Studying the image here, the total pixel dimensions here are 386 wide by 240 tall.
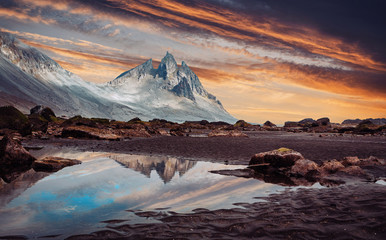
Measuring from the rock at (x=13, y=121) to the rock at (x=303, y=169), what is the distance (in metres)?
29.1

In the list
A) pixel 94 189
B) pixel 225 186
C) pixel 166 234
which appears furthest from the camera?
pixel 225 186

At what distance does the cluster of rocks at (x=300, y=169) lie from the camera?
427 inches

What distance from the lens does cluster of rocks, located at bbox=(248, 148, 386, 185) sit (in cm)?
1085

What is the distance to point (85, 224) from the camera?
5496 millimetres

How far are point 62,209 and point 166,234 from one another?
3.10 metres

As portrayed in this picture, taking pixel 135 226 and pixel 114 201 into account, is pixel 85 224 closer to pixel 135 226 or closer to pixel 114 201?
pixel 135 226

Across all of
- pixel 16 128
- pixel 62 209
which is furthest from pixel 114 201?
pixel 16 128

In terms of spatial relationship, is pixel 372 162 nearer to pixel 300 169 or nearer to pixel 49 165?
pixel 300 169

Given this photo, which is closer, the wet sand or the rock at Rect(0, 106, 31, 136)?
the wet sand

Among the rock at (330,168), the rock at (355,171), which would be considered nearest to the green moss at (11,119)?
the rock at (330,168)

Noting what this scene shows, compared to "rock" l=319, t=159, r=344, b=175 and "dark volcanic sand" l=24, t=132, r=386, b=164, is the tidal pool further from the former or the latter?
"dark volcanic sand" l=24, t=132, r=386, b=164

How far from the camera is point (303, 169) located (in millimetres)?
11727

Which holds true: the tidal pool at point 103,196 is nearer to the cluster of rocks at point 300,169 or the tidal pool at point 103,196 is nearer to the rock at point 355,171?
the cluster of rocks at point 300,169

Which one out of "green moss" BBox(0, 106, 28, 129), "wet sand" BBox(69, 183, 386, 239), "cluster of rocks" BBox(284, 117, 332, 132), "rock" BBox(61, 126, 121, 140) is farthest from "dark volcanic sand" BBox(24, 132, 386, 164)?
"cluster of rocks" BBox(284, 117, 332, 132)
